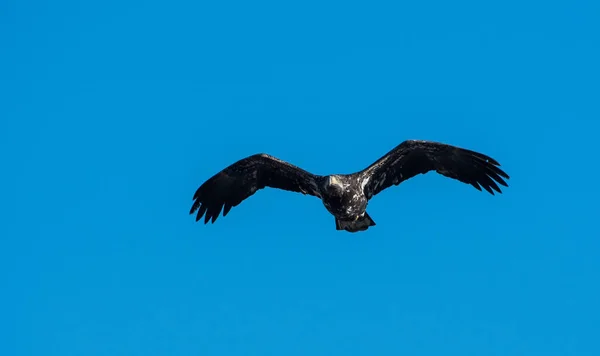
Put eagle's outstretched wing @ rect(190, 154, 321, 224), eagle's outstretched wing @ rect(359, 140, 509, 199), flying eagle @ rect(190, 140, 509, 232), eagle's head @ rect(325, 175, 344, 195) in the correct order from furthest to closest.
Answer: eagle's outstretched wing @ rect(190, 154, 321, 224) < eagle's outstretched wing @ rect(359, 140, 509, 199) < flying eagle @ rect(190, 140, 509, 232) < eagle's head @ rect(325, 175, 344, 195)

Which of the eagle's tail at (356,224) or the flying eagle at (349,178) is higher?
the flying eagle at (349,178)

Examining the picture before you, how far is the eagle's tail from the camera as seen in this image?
2312cm

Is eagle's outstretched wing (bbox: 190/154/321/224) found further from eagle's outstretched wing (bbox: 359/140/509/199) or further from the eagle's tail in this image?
eagle's outstretched wing (bbox: 359/140/509/199)

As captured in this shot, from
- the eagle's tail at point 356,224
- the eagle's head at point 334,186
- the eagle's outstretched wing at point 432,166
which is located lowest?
the eagle's tail at point 356,224

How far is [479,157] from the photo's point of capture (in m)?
23.6

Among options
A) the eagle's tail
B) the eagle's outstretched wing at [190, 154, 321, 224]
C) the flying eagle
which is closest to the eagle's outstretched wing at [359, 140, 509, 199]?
the flying eagle

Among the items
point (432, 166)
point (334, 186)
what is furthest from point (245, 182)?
point (432, 166)

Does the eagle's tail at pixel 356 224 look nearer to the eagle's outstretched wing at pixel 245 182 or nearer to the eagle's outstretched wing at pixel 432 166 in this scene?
the eagle's outstretched wing at pixel 432 166

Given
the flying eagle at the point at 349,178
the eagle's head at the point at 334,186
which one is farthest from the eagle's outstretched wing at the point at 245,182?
the eagle's head at the point at 334,186

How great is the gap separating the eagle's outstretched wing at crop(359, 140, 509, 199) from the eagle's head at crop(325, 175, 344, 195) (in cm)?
95

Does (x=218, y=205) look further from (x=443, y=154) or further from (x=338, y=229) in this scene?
(x=443, y=154)

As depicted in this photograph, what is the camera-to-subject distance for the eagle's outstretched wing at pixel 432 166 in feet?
76.7

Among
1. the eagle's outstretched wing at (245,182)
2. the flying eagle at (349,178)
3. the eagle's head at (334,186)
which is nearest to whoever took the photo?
the eagle's head at (334,186)

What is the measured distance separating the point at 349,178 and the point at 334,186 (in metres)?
0.58
